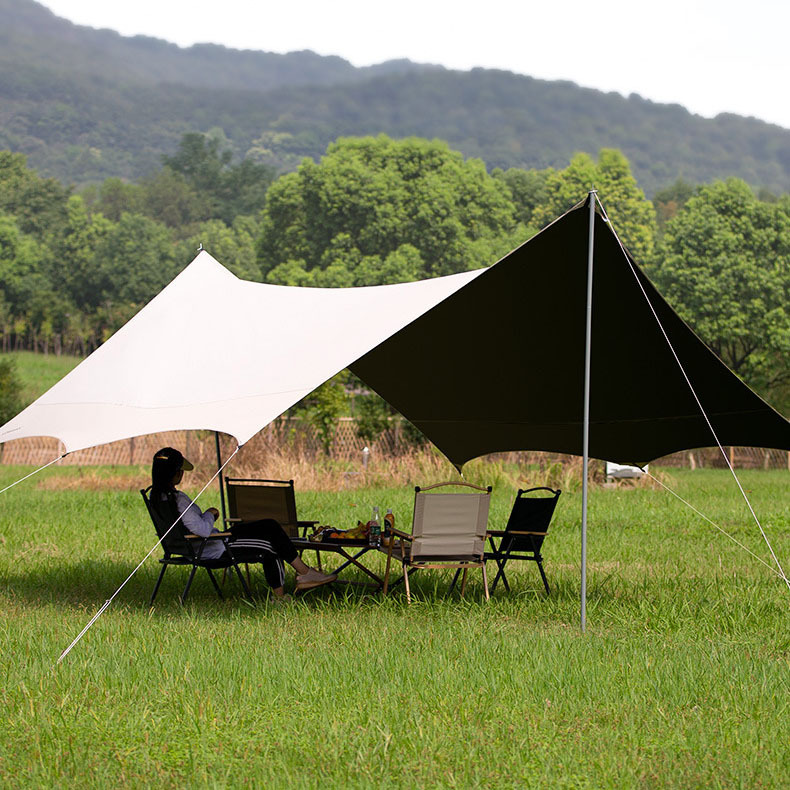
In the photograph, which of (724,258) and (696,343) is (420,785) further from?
(724,258)

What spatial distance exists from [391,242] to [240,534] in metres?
38.0

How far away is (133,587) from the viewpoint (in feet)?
23.5

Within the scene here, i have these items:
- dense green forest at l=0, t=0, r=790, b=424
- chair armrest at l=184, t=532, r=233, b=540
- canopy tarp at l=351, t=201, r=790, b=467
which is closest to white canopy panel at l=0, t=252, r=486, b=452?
canopy tarp at l=351, t=201, r=790, b=467

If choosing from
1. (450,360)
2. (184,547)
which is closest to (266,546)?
(184,547)

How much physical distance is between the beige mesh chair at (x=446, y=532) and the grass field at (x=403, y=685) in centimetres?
24

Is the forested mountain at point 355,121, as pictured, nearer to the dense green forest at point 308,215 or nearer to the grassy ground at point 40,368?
the dense green forest at point 308,215

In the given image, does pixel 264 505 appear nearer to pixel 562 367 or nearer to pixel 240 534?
pixel 240 534

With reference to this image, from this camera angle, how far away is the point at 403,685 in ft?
15.0

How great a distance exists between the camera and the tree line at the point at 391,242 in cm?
3125

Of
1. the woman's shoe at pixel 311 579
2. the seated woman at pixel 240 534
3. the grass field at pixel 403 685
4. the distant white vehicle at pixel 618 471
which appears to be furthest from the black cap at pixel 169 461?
the distant white vehicle at pixel 618 471

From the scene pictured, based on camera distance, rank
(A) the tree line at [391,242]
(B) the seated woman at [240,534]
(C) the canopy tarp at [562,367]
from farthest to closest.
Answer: (A) the tree line at [391,242]
(B) the seated woman at [240,534]
(C) the canopy tarp at [562,367]

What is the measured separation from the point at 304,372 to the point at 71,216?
5797 centimetres

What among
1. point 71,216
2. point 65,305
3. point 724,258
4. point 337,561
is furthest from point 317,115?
point 337,561

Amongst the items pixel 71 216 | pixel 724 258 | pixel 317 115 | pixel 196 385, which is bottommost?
pixel 196 385
